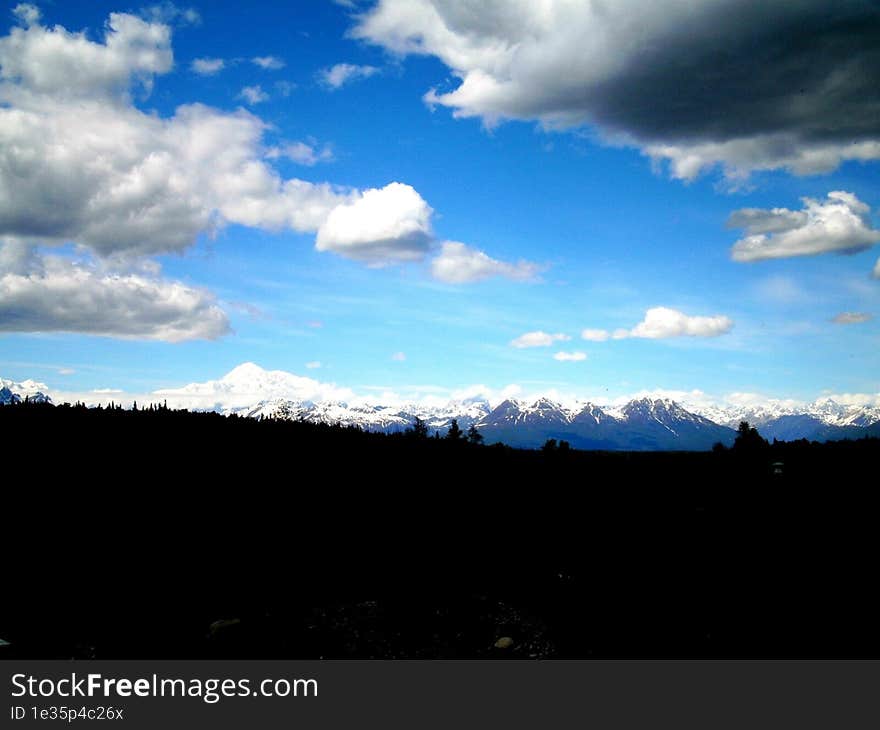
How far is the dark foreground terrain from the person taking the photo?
11.1 m

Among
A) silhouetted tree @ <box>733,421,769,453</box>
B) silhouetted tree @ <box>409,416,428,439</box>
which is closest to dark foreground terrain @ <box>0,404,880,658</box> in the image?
silhouetted tree @ <box>409,416,428,439</box>

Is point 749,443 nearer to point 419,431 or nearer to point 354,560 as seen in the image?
point 419,431

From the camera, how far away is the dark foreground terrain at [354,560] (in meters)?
11.1


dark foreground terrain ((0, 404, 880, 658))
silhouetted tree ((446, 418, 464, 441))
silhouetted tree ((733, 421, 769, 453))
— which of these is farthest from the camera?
silhouetted tree ((733, 421, 769, 453))

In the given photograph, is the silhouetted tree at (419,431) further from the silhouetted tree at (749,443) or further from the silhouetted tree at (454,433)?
the silhouetted tree at (749,443)

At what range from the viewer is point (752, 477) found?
2883 cm

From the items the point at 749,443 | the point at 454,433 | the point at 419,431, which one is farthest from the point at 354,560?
the point at 749,443

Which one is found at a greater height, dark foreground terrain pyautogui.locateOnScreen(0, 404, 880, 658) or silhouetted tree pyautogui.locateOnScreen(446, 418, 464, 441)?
silhouetted tree pyautogui.locateOnScreen(446, 418, 464, 441)

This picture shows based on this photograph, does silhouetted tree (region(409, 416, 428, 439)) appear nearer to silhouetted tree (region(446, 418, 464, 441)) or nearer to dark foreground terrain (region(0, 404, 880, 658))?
silhouetted tree (region(446, 418, 464, 441))

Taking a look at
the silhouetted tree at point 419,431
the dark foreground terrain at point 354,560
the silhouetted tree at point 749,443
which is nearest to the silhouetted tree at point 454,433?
the silhouetted tree at point 419,431

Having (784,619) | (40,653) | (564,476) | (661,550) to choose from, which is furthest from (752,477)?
(40,653)

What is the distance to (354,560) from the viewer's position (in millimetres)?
14969

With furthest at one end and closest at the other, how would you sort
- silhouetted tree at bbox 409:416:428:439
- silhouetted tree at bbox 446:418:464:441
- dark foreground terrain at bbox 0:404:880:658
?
silhouetted tree at bbox 446:418:464:441 → silhouetted tree at bbox 409:416:428:439 → dark foreground terrain at bbox 0:404:880:658
